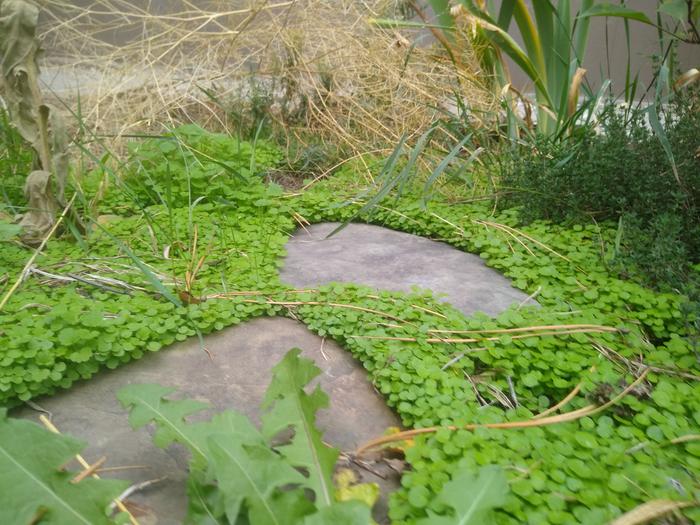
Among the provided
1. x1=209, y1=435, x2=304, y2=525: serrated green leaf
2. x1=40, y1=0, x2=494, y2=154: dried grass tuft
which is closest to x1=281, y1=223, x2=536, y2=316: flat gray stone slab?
x1=209, y1=435, x2=304, y2=525: serrated green leaf

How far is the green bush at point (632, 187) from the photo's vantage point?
2287mm

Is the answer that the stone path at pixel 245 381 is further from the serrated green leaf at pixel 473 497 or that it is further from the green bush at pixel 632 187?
the green bush at pixel 632 187

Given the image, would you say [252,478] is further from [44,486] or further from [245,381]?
[245,381]

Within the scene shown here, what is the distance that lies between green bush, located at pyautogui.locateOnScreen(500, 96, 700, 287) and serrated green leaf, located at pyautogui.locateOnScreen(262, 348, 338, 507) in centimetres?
153

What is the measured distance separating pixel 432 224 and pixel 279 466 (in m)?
2.05

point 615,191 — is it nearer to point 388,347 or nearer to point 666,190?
point 666,190

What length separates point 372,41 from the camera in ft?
15.3

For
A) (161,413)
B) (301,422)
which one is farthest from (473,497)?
(161,413)

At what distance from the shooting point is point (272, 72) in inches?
183

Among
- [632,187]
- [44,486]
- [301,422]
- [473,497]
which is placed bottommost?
[44,486]

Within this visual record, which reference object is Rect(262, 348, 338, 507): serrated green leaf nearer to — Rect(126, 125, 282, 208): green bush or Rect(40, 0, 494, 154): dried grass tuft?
Rect(126, 125, 282, 208): green bush

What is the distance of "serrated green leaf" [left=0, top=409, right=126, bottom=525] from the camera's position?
3.66ft

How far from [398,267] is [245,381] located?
1.06m

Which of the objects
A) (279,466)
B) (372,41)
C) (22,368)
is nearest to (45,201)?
(22,368)
